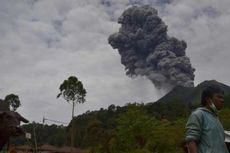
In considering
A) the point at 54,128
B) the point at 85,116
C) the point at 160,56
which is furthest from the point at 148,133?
the point at 160,56

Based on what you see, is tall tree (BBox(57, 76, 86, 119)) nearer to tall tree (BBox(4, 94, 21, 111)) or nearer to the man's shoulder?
tall tree (BBox(4, 94, 21, 111))

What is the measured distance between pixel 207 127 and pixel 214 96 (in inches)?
11.6

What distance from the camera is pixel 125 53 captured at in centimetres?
12825

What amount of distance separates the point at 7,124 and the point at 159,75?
415 ft

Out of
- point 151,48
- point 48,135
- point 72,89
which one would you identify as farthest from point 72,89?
point 151,48

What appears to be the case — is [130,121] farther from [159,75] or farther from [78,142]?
[159,75]

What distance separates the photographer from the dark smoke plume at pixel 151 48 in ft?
400

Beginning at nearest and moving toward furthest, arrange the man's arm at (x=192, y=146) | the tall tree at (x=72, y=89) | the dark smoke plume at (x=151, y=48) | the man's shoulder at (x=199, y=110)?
the man's arm at (x=192, y=146), the man's shoulder at (x=199, y=110), the tall tree at (x=72, y=89), the dark smoke plume at (x=151, y=48)

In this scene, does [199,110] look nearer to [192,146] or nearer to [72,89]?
[192,146]

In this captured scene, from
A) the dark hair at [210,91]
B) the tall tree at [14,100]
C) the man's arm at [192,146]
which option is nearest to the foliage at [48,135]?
the tall tree at [14,100]

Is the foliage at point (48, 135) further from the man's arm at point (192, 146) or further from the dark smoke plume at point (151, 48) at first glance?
the man's arm at point (192, 146)

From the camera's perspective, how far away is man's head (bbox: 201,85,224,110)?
13.3 feet

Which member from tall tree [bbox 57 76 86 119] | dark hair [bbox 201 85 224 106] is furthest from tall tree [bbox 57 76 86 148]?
dark hair [bbox 201 85 224 106]

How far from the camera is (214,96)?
159 inches
